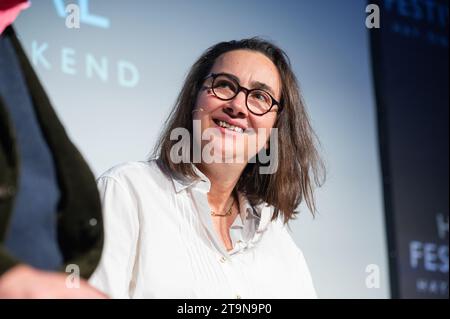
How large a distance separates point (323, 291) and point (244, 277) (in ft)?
1.48

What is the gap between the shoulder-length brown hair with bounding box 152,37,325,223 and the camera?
1.58m

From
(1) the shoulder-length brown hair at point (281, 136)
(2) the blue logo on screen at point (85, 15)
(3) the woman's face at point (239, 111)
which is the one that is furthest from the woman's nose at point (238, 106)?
(2) the blue logo on screen at point (85, 15)

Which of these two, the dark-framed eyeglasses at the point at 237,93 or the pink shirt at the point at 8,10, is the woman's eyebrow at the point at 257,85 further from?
the pink shirt at the point at 8,10

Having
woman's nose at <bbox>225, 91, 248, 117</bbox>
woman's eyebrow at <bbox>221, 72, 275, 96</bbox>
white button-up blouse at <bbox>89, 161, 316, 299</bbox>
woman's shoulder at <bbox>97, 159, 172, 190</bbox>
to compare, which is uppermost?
woman's eyebrow at <bbox>221, 72, 275, 96</bbox>

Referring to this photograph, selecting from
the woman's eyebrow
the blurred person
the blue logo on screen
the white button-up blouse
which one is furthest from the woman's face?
the blurred person

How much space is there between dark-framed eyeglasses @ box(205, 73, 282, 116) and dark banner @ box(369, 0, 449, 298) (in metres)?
0.88

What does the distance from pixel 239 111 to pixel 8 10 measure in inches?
34.8

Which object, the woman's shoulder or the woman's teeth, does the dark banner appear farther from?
the woman's shoulder

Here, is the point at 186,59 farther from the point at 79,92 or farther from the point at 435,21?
the point at 435,21

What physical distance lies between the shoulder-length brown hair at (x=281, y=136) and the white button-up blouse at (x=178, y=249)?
107 millimetres

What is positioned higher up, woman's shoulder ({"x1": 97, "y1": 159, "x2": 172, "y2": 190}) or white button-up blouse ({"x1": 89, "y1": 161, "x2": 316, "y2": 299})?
woman's shoulder ({"x1": 97, "y1": 159, "x2": 172, "y2": 190})
